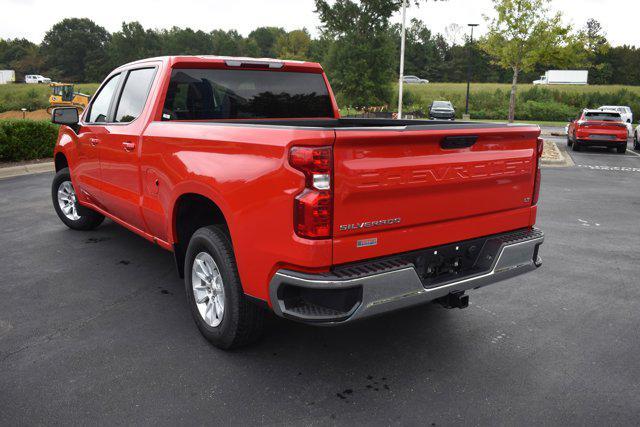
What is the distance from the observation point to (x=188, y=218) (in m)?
4.04

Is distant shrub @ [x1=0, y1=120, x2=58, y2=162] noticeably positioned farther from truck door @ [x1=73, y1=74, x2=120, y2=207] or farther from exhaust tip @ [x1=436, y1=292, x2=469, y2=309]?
exhaust tip @ [x1=436, y1=292, x2=469, y2=309]

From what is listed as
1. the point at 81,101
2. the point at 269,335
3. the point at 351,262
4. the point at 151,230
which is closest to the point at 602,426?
the point at 351,262

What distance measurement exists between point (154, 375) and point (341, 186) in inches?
67.4

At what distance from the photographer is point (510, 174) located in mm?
3545

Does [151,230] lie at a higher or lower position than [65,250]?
higher

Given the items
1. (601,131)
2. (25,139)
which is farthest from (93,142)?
(601,131)

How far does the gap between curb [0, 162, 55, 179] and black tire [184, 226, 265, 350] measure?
10099 mm

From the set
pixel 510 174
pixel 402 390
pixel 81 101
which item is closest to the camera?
pixel 402 390

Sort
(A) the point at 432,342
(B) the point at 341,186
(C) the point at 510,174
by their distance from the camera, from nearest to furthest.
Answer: (B) the point at 341,186, (C) the point at 510,174, (A) the point at 432,342

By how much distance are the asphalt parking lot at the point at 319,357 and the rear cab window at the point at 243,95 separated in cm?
164

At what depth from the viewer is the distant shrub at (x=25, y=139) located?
40.6 ft

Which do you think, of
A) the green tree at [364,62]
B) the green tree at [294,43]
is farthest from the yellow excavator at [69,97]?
the green tree at [294,43]

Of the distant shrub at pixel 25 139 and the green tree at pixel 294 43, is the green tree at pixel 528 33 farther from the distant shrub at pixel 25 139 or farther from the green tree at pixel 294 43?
the green tree at pixel 294 43

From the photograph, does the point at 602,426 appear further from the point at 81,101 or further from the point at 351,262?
the point at 81,101
